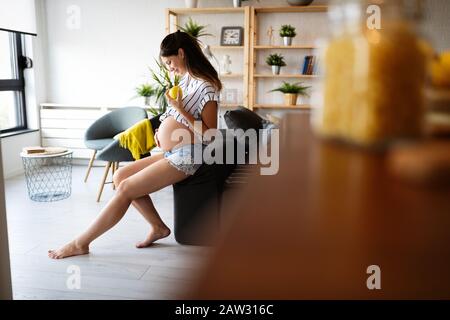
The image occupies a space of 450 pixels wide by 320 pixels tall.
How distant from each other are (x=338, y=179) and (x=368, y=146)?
8 centimetres

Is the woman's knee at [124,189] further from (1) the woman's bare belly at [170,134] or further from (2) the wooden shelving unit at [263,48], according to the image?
(2) the wooden shelving unit at [263,48]

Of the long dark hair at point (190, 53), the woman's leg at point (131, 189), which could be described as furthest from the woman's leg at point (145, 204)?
the long dark hair at point (190, 53)

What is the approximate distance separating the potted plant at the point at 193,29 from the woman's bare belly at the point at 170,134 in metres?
2.06

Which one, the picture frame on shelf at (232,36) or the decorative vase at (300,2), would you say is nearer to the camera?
the decorative vase at (300,2)

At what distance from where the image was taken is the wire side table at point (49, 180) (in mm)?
3701

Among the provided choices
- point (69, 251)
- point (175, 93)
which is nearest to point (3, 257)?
point (69, 251)

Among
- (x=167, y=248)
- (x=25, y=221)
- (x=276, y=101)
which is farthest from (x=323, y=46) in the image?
(x=276, y=101)

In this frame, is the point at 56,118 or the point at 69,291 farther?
the point at 56,118

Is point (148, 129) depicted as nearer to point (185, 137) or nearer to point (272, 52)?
point (185, 137)

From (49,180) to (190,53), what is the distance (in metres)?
2.62

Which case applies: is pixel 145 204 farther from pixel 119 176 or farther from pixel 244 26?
pixel 244 26

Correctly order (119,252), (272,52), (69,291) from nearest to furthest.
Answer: (69,291) → (119,252) → (272,52)

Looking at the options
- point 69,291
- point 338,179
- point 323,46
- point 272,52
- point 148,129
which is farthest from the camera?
point 272,52
